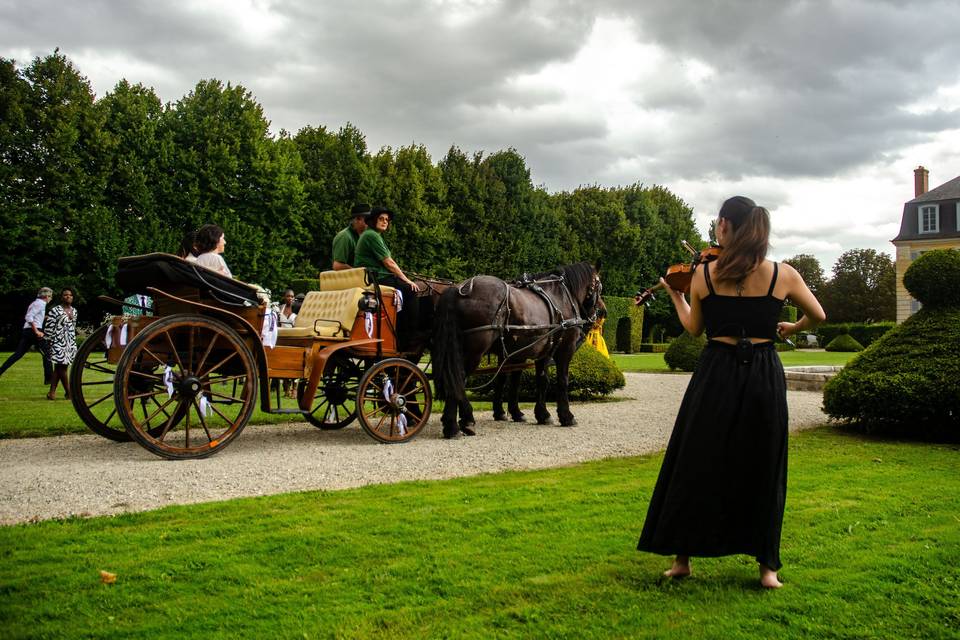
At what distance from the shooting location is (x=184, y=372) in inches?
272

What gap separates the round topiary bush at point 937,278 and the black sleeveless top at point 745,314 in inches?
270

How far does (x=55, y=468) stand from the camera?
654 centimetres

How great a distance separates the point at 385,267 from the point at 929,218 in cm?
5687

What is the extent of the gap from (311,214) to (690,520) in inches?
1188

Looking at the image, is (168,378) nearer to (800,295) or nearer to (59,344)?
(800,295)

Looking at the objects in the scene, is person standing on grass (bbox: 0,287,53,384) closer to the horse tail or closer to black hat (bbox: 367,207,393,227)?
black hat (bbox: 367,207,393,227)

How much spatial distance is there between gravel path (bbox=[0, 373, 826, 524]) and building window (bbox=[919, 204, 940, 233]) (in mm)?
51708

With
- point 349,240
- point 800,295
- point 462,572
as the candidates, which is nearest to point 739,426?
point 800,295

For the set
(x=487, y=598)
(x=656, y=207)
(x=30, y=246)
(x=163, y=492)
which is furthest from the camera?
(x=656, y=207)

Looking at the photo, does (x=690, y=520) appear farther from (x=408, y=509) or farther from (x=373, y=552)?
→ (x=408, y=509)

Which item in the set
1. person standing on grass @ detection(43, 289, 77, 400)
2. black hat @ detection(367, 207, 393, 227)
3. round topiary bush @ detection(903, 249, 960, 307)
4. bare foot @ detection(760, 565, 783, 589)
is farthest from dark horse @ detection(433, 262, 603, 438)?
person standing on grass @ detection(43, 289, 77, 400)

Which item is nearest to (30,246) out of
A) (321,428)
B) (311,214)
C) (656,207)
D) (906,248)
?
(311,214)

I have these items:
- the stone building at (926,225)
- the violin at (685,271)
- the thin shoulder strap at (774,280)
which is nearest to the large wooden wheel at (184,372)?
the violin at (685,271)

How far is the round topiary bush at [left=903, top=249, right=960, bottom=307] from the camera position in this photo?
30.6ft
